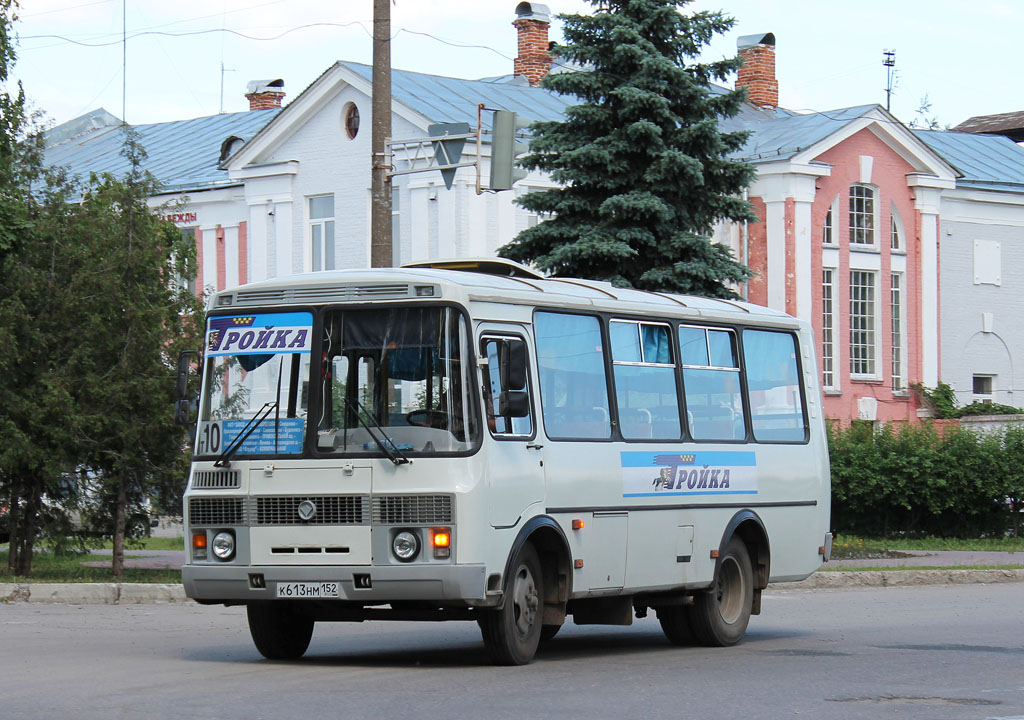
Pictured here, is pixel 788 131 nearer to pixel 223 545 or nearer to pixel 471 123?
pixel 471 123

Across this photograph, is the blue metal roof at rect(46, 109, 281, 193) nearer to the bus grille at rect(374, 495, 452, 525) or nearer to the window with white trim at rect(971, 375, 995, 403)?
the window with white trim at rect(971, 375, 995, 403)

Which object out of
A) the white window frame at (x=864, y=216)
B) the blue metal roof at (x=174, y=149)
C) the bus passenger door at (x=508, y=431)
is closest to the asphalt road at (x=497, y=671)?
the bus passenger door at (x=508, y=431)

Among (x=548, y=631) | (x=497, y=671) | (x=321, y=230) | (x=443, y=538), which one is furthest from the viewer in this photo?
(x=321, y=230)

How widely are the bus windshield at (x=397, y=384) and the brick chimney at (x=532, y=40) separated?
37.5 meters

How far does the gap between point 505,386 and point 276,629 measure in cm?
256

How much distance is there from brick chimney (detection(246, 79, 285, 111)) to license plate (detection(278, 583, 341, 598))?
45652 mm

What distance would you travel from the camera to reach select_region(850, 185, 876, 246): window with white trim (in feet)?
151

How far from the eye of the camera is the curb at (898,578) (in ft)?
74.3

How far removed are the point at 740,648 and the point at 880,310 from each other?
33164 millimetres


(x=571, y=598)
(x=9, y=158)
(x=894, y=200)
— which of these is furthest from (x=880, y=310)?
(x=571, y=598)

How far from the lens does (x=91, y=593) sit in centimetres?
1841

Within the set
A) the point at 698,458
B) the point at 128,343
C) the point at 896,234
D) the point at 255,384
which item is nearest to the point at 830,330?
the point at 896,234

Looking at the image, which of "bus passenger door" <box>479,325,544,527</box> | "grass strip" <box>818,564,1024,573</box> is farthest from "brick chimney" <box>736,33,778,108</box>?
"bus passenger door" <box>479,325,544,527</box>

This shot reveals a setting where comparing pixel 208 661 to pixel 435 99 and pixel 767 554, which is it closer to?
pixel 767 554
